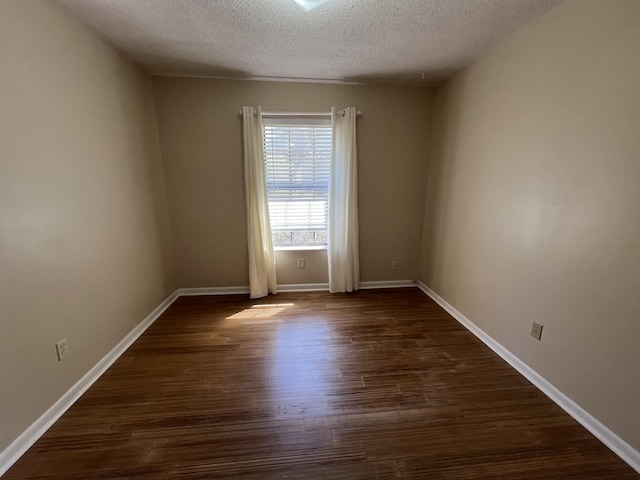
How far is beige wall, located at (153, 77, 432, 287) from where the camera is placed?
2.65 metres

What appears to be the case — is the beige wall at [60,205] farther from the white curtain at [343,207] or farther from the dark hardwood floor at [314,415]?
the white curtain at [343,207]

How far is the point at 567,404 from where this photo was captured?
151cm

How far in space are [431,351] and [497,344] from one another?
0.51 meters

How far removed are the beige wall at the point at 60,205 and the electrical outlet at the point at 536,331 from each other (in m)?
2.92

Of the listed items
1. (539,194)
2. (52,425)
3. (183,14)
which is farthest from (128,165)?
(539,194)

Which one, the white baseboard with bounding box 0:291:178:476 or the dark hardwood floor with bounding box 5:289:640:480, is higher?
the white baseboard with bounding box 0:291:178:476

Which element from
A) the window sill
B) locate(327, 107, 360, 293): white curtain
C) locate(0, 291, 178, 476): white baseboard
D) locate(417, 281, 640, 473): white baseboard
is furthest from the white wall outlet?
locate(417, 281, 640, 473): white baseboard

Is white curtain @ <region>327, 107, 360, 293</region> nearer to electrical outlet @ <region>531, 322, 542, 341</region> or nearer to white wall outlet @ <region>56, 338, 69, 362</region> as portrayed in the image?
electrical outlet @ <region>531, 322, 542, 341</region>

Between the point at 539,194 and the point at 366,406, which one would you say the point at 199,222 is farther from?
the point at 539,194

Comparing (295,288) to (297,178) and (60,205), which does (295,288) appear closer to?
(297,178)

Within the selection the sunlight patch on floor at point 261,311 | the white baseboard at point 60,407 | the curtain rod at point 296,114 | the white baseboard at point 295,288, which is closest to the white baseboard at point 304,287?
the white baseboard at point 295,288

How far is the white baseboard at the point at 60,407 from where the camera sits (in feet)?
3.97

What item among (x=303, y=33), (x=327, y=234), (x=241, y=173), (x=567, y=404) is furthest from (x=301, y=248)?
(x=567, y=404)

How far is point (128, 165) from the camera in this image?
2.19 meters
